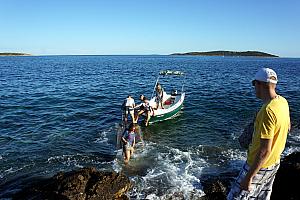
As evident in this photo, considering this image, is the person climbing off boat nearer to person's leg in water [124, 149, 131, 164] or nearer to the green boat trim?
the green boat trim

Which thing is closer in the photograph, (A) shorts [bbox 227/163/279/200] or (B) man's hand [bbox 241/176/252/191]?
(B) man's hand [bbox 241/176/252/191]

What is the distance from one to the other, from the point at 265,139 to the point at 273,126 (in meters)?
0.21

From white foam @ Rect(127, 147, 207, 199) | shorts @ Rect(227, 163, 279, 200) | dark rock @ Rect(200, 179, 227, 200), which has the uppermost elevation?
shorts @ Rect(227, 163, 279, 200)

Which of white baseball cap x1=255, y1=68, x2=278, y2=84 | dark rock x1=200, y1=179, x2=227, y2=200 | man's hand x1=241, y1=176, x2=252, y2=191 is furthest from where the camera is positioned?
dark rock x1=200, y1=179, x2=227, y2=200

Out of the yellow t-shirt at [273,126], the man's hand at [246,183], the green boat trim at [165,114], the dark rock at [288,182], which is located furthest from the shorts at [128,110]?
the yellow t-shirt at [273,126]

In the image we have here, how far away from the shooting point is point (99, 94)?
105 feet

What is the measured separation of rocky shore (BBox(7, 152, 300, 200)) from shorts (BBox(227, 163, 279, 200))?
401 cm

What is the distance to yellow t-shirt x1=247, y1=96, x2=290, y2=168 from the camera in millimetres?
4090

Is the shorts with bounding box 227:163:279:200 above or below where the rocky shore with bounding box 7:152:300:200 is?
above

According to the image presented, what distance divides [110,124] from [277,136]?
15961 millimetres

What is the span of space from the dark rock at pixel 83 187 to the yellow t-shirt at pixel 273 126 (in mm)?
5644

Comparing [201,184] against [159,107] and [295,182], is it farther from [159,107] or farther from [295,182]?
[159,107]

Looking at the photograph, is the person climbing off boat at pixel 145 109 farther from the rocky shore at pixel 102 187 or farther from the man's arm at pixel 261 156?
the man's arm at pixel 261 156

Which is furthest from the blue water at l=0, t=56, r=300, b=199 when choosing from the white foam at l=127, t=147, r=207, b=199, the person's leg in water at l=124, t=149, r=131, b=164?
the person's leg in water at l=124, t=149, r=131, b=164
